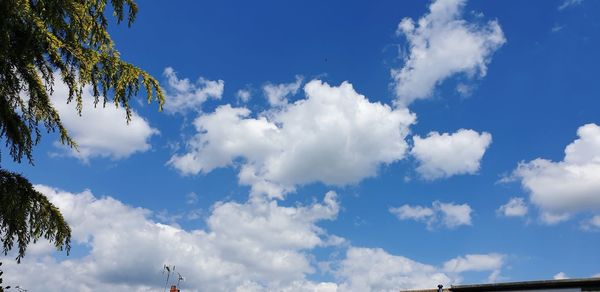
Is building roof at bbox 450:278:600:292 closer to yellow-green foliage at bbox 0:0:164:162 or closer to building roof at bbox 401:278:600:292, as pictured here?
building roof at bbox 401:278:600:292

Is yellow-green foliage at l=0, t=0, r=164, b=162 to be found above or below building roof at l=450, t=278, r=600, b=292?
above

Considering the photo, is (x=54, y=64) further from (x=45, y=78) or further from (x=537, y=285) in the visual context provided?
(x=537, y=285)

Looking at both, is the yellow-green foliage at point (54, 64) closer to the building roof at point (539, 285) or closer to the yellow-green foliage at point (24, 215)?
the yellow-green foliage at point (24, 215)

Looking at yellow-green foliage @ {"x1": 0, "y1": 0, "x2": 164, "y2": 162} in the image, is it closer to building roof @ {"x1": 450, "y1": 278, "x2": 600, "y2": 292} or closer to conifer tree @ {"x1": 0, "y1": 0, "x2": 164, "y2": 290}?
conifer tree @ {"x1": 0, "y1": 0, "x2": 164, "y2": 290}

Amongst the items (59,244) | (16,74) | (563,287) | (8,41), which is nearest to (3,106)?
(16,74)

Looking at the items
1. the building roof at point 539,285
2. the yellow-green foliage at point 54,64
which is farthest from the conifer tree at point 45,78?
the building roof at point 539,285

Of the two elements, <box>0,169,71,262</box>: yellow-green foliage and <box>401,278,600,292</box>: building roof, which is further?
<box>401,278,600,292</box>: building roof

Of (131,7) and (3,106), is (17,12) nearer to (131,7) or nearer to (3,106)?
(3,106)

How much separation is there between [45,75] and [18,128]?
99 cm

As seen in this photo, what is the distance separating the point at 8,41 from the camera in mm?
6449

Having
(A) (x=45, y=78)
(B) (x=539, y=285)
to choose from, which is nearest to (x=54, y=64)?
(A) (x=45, y=78)

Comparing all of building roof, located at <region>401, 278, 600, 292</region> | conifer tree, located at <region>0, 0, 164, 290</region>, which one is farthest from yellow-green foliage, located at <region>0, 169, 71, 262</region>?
building roof, located at <region>401, 278, 600, 292</region>

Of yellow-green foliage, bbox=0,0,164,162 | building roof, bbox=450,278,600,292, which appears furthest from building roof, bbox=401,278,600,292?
yellow-green foliage, bbox=0,0,164,162

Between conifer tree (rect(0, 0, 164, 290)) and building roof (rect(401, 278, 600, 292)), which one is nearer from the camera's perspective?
conifer tree (rect(0, 0, 164, 290))
